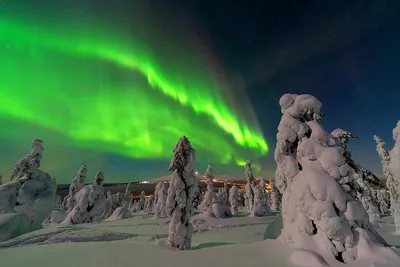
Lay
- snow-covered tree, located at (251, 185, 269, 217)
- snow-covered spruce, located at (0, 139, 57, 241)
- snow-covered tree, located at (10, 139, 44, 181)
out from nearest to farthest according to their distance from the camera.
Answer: snow-covered spruce, located at (0, 139, 57, 241)
snow-covered tree, located at (10, 139, 44, 181)
snow-covered tree, located at (251, 185, 269, 217)

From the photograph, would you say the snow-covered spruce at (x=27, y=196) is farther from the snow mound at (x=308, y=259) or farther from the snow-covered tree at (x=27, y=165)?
the snow mound at (x=308, y=259)

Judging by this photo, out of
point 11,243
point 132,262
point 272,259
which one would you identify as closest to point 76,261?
point 132,262

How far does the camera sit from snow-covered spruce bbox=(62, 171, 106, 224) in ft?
105

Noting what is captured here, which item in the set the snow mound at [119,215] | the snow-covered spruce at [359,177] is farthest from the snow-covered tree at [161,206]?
the snow-covered spruce at [359,177]

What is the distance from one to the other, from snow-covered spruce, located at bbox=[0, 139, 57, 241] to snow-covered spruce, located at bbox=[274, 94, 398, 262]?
20.1 meters

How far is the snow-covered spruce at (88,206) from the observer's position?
32.1 metres

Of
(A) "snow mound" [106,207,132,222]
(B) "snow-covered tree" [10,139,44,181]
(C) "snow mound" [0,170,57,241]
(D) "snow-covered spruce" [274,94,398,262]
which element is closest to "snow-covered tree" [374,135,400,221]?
(D) "snow-covered spruce" [274,94,398,262]

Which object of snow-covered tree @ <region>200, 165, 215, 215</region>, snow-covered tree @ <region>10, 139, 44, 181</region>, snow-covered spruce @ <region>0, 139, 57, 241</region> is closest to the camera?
snow-covered spruce @ <region>0, 139, 57, 241</region>

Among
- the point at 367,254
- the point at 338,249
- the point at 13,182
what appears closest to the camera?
the point at 367,254

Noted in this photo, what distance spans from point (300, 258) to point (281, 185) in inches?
132

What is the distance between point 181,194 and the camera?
41.6ft

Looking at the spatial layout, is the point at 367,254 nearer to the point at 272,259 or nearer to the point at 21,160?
the point at 272,259

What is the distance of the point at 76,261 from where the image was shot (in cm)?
779

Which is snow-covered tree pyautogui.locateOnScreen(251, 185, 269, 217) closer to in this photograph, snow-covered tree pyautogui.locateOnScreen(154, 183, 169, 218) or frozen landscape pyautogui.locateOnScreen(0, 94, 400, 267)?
snow-covered tree pyautogui.locateOnScreen(154, 183, 169, 218)
